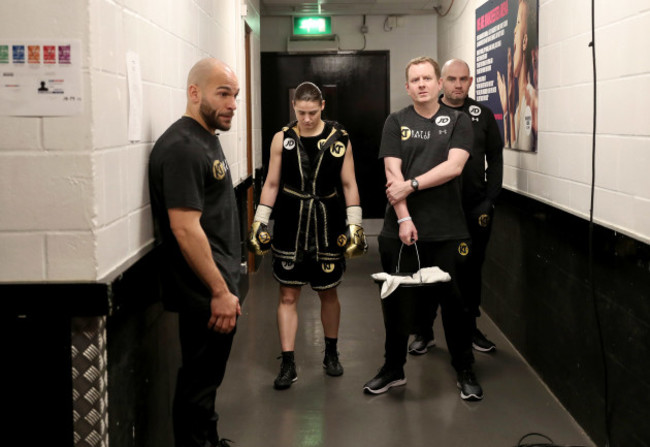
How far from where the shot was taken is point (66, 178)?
1838 millimetres

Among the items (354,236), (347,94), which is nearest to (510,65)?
(354,236)

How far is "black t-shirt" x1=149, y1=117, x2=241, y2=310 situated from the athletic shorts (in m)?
1.13

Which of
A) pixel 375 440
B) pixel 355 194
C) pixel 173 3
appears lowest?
pixel 375 440

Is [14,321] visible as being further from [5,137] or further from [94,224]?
[5,137]

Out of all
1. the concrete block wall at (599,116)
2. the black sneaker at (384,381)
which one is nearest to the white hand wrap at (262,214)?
the black sneaker at (384,381)

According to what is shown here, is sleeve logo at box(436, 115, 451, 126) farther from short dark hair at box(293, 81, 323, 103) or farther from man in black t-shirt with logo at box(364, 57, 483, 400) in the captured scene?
short dark hair at box(293, 81, 323, 103)

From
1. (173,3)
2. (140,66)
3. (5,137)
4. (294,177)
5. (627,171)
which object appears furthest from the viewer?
(294,177)

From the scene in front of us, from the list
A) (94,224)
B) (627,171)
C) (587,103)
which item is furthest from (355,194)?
(94,224)

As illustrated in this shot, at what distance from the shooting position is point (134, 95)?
222 cm

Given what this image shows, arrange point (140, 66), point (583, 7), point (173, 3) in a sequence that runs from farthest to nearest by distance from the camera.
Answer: point (583, 7), point (173, 3), point (140, 66)

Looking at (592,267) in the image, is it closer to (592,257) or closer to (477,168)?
(592,257)

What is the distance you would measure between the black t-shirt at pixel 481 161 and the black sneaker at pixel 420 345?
0.79 meters

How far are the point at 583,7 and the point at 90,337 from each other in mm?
2299

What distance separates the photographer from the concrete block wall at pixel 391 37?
7988 millimetres
